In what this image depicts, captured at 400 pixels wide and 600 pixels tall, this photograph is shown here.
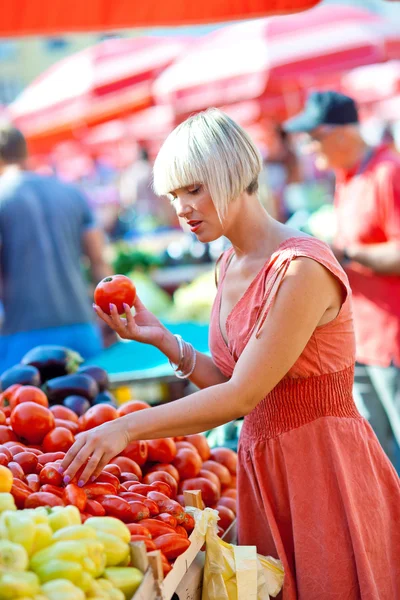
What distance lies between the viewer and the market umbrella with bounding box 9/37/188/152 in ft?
28.2

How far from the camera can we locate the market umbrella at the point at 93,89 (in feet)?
28.2

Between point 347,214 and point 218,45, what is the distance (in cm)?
394

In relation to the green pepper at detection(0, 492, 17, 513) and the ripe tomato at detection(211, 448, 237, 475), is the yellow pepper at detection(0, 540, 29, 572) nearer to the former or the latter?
the green pepper at detection(0, 492, 17, 513)

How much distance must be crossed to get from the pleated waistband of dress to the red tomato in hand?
753 millimetres

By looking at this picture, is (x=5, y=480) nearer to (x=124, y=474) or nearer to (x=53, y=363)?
(x=124, y=474)

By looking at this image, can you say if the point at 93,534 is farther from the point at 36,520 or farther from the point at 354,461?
the point at 354,461

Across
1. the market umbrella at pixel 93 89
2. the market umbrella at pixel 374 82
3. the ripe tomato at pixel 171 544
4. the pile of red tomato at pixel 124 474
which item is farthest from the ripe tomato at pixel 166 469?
the market umbrella at pixel 374 82

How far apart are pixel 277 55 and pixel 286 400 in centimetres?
514

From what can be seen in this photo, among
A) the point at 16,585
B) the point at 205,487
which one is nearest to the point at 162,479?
the point at 205,487

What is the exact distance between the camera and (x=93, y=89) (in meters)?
8.61

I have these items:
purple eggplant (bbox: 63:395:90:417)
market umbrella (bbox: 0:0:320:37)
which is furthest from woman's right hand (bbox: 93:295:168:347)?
market umbrella (bbox: 0:0:320:37)

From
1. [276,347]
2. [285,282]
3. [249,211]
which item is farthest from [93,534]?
[249,211]

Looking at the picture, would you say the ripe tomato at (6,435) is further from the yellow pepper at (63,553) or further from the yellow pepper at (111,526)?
the yellow pepper at (63,553)

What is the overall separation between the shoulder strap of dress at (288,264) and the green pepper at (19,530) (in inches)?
29.3
